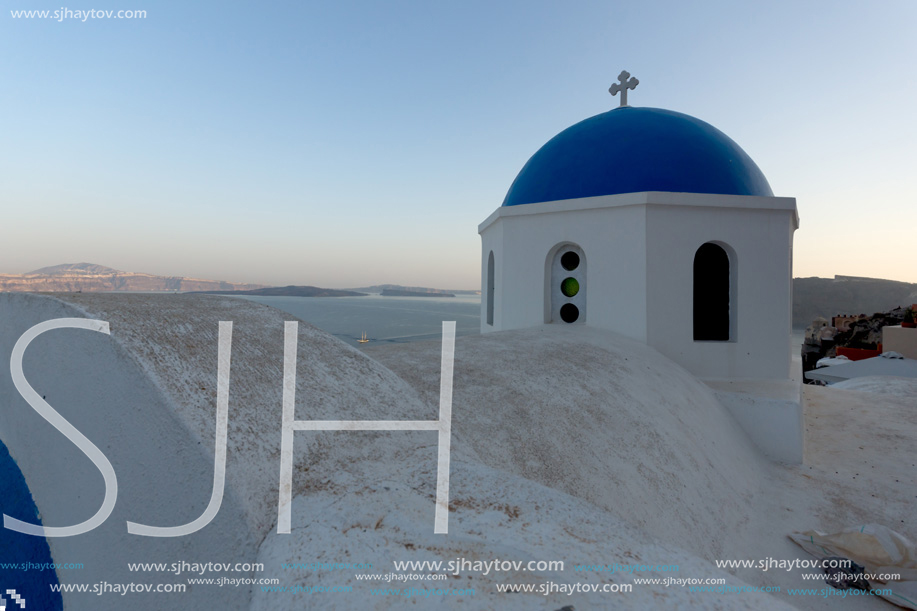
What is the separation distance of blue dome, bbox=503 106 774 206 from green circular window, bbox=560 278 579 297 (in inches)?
59.6

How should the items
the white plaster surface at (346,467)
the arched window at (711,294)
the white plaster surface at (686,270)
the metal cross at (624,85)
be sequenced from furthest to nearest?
the metal cross at (624,85) < the arched window at (711,294) < the white plaster surface at (686,270) < the white plaster surface at (346,467)

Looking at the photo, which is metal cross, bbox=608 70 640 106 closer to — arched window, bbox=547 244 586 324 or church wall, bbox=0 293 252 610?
arched window, bbox=547 244 586 324

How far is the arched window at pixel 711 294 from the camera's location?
24.2ft

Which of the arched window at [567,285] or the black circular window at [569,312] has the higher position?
the arched window at [567,285]

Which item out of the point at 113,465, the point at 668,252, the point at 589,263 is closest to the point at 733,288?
the point at 668,252

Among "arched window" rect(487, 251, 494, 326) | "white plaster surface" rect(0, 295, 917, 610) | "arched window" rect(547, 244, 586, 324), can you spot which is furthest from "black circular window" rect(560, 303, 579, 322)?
"white plaster surface" rect(0, 295, 917, 610)

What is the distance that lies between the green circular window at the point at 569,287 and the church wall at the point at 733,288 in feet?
4.41

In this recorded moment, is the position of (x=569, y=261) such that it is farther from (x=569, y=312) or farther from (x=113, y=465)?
(x=113, y=465)

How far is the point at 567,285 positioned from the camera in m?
8.03

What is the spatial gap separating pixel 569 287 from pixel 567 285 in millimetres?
51

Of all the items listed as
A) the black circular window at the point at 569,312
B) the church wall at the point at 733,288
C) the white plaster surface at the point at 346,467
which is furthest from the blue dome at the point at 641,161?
the white plaster surface at the point at 346,467

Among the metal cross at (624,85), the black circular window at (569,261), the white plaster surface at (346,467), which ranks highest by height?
the metal cross at (624,85)

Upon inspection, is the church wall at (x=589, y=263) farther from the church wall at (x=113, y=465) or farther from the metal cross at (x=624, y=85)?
the church wall at (x=113, y=465)

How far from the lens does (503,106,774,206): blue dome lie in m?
7.56
